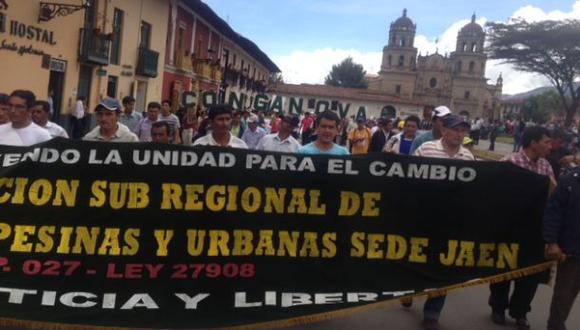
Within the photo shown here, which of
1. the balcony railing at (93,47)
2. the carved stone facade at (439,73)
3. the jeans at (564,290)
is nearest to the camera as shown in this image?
the jeans at (564,290)

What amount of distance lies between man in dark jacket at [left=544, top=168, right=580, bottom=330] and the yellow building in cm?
1277

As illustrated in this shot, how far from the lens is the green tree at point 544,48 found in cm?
3691

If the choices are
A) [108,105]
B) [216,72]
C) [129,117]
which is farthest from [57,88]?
[216,72]

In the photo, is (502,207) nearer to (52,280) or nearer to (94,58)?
(52,280)

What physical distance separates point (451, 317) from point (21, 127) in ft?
12.5

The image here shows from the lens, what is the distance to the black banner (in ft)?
12.6

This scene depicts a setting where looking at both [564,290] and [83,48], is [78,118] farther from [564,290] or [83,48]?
[564,290]

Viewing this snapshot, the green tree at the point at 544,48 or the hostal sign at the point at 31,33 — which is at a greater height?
the green tree at the point at 544,48

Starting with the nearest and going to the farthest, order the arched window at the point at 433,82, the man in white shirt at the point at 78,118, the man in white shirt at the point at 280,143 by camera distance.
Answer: the man in white shirt at the point at 280,143 → the man in white shirt at the point at 78,118 → the arched window at the point at 433,82

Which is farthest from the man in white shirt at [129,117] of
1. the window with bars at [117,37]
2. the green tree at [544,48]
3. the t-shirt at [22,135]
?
the green tree at [544,48]

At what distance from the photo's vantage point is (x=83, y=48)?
16938 mm

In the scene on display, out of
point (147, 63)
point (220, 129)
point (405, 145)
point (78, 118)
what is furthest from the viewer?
point (147, 63)

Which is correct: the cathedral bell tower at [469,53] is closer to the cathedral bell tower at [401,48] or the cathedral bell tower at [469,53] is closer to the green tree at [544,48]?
the cathedral bell tower at [401,48]

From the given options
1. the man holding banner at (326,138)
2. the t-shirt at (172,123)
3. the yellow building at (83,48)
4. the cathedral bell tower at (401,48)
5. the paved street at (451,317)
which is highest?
the cathedral bell tower at (401,48)
